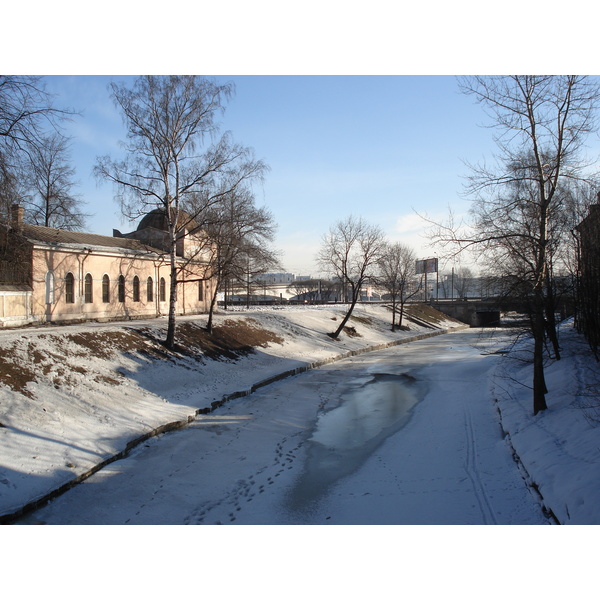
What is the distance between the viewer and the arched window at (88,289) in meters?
26.0

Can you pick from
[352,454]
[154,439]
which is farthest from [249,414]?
[352,454]

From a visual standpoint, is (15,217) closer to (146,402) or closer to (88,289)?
(88,289)

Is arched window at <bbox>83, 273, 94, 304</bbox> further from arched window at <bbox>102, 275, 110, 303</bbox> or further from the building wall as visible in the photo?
arched window at <bbox>102, 275, 110, 303</bbox>

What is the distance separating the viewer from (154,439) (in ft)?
40.1

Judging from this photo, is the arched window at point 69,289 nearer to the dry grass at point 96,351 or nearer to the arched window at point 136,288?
the arched window at point 136,288

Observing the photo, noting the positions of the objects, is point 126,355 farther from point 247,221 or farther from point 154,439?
point 247,221

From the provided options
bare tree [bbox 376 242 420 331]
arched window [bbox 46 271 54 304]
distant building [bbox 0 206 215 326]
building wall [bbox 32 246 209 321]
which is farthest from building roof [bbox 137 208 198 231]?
bare tree [bbox 376 242 420 331]

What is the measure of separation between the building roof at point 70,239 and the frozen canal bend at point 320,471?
1407 centimetres

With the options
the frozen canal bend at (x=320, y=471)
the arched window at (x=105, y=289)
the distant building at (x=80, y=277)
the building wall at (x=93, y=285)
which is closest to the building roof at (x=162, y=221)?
the distant building at (x=80, y=277)

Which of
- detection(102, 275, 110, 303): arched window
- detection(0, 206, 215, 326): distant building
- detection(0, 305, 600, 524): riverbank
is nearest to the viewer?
detection(0, 305, 600, 524): riverbank

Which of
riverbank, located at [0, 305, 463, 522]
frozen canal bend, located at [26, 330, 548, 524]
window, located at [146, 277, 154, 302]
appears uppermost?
window, located at [146, 277, 154, 302]

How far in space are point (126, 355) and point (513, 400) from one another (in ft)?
42.8

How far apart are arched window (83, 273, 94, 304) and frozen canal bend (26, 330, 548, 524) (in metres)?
13.2

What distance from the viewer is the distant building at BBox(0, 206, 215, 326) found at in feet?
70.4
